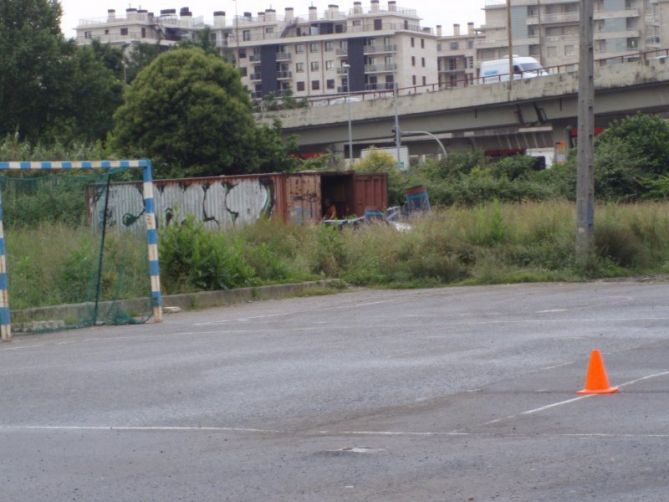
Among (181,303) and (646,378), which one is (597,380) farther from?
(181,303)

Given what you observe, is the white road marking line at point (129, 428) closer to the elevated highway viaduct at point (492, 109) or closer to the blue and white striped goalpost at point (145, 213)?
the blue and white striped goalpost at point (145, 213)

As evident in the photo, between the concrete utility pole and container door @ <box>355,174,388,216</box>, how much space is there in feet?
50.7

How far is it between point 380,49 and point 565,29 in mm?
26659

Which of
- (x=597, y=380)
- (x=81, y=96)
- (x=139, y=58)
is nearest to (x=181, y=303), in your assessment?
(x=597, y=380)

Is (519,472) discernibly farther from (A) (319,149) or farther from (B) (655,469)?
(A) (319,149)

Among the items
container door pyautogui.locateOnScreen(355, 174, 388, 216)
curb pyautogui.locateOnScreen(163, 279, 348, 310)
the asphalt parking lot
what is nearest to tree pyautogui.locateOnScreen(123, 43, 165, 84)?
container door pyautogui.locateOnScreen(355, 174, 388, 216)

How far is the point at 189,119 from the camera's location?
2355 inches

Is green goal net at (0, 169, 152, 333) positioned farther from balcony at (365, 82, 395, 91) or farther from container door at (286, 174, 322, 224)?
balcony at (365, 82, 395, 91)

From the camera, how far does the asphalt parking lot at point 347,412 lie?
694 centimetres

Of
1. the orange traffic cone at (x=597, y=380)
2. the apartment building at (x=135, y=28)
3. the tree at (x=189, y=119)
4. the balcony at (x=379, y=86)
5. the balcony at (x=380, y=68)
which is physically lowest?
the orange traffic cone at (x=597, y=380)

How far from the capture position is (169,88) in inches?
2367

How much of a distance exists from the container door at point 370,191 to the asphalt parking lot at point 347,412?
22.9 m

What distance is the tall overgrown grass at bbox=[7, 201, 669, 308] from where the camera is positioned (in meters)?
21.7

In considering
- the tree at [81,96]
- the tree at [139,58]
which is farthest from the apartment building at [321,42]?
the tree at [81,96]
